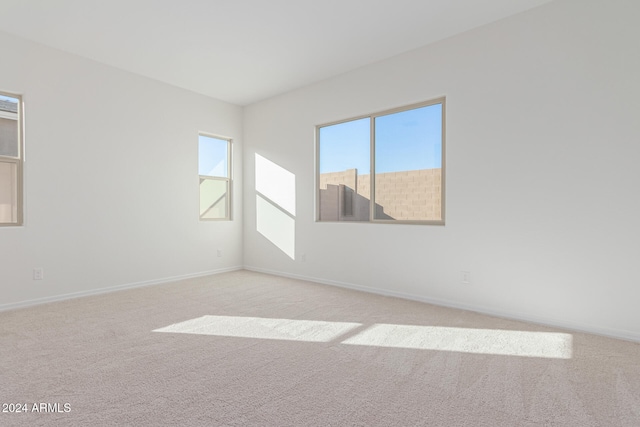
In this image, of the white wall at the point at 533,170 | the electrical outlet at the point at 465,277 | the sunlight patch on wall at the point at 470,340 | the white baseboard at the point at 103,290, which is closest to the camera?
the sunlight patch on wall at the point at 470,340

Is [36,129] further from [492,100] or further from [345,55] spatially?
[492,100]

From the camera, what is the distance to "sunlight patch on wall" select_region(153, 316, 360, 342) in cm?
268

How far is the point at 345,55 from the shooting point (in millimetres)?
3875

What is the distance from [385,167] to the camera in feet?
13.5

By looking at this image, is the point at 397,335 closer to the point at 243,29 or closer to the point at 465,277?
the point at 465,277

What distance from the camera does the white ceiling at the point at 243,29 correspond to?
2.95m

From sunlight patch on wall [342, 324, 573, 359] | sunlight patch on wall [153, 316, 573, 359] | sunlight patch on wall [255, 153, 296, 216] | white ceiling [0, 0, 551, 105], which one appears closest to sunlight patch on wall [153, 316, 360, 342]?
sunlight patch on wall [153, 316, 573, 359]

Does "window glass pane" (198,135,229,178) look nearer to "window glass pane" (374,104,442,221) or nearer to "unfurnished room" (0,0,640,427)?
"unfurnished room" (0,0,640,427)

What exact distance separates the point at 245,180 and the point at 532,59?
4335 millimetres

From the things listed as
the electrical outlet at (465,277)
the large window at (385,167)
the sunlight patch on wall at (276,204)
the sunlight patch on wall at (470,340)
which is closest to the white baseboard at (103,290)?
the sunlight patch on wall at (276,204)

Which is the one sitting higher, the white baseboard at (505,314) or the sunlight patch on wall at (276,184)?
the sunlight patch on wall at (276,184)

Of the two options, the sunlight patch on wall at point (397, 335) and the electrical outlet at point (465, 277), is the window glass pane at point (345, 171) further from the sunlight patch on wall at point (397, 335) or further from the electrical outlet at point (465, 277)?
the sunlight patch on wall at point (397, 335)

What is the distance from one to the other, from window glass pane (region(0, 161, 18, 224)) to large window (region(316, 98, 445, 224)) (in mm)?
3495

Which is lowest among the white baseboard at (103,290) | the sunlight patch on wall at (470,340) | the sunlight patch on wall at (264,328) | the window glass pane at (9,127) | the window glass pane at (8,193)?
the sunlight patch on wall at (264,328)
